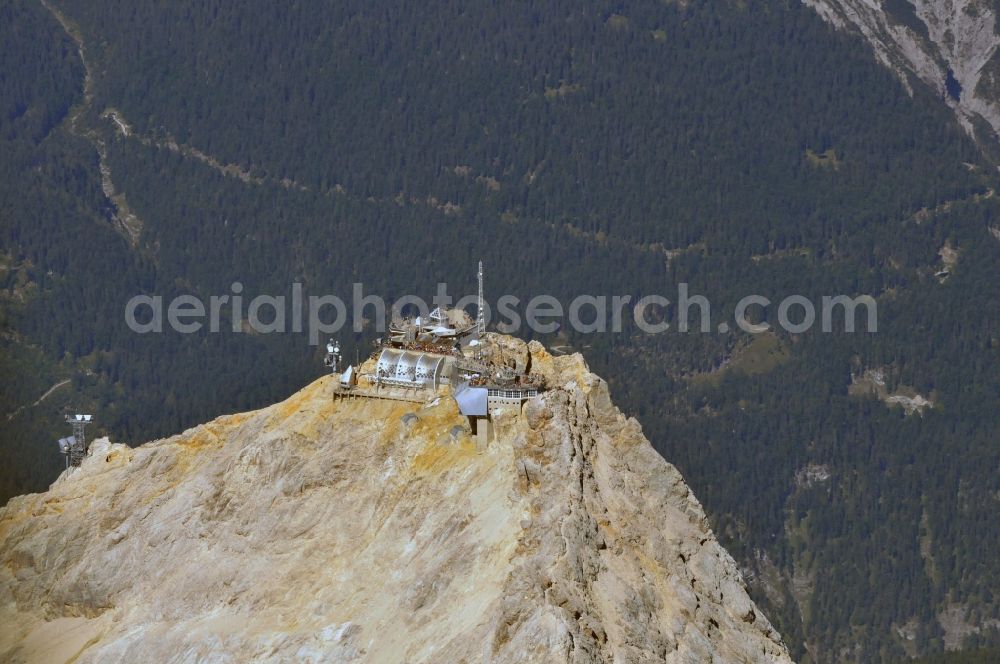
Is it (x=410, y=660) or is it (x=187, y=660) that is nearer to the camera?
(x=410, y=660)

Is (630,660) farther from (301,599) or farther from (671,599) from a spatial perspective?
(301,599)

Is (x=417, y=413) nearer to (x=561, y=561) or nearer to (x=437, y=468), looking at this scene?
(x=437, y=468)

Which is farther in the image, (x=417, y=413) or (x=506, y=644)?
(x=417, y=413)

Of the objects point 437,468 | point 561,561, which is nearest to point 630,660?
point 561,561

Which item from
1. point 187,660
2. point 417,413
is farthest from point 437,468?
point 187,660

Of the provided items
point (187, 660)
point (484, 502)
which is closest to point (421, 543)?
point (484, 502)

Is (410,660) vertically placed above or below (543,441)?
below

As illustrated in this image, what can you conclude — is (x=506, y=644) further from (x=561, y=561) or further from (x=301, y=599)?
(x=301, y=599)

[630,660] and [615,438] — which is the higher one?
[615,438]
